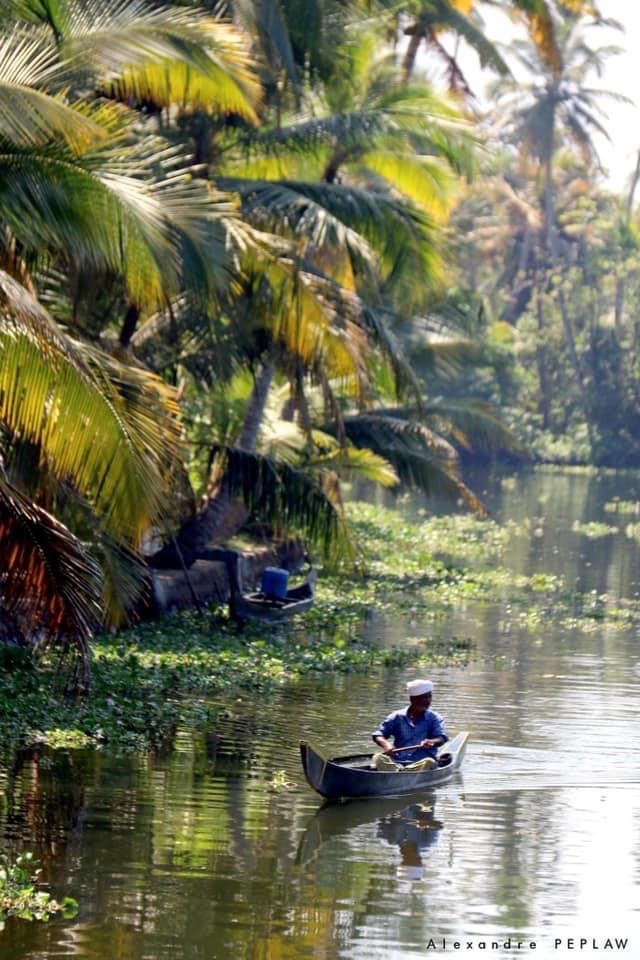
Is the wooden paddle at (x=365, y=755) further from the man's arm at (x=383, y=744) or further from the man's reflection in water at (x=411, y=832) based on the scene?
the man's reflection in water at (x=411, y=832)

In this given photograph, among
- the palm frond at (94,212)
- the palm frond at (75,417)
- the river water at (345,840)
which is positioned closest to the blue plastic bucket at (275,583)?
the river water at (345,840)

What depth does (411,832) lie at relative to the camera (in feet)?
44.1

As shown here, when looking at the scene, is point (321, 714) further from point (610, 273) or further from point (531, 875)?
point (610, 273)

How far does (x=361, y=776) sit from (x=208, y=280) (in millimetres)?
5475

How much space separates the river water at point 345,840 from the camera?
1036cm

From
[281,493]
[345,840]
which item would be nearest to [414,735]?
[345,840]

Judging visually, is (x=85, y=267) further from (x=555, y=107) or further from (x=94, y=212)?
(x=555, y=107)

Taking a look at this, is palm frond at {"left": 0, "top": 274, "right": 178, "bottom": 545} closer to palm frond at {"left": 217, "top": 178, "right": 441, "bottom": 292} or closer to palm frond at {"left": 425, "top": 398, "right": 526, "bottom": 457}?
palm frond at {"left": 217, "top": 178, "right": 441, "bottom": 292}

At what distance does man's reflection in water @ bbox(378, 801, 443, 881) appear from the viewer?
12.3 meters

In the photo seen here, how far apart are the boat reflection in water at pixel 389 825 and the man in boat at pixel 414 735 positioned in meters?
0.30

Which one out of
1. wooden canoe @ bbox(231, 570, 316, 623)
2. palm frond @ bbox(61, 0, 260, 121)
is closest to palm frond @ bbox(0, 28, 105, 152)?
palm frond @ bbox(61, 0, 260, 121)

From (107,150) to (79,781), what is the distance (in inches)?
220

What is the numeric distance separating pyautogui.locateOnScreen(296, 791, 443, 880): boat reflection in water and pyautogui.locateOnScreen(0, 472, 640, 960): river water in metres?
0.02

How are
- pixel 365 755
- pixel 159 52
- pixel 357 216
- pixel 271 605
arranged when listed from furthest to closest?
pixel 357 216 < pixel 271 605 < pixel 159 52 < pixel 365 755
